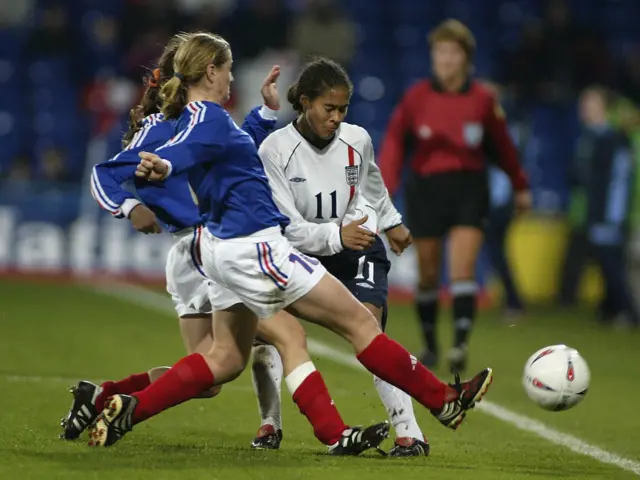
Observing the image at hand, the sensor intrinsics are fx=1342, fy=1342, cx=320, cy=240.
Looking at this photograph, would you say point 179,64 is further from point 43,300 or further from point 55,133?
point 55,133

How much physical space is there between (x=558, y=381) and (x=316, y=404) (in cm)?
108

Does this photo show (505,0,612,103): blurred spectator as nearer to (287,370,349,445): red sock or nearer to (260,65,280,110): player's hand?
(260,65,280,110): player's hand

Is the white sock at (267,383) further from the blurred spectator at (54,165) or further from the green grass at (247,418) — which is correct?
the blurred spectator at (54,165)

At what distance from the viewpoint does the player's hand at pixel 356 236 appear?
534 centimetres

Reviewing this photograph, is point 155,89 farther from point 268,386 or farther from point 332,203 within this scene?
point 268,386

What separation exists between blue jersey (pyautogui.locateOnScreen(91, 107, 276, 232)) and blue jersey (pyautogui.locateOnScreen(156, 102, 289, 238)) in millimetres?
72

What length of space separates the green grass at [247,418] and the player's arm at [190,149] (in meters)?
1.11

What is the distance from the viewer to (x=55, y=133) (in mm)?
17906

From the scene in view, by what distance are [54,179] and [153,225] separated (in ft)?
37.6

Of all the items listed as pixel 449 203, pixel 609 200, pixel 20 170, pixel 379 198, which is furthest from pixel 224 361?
pixel 20 170

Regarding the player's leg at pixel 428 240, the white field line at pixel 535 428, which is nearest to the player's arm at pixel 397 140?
the player's leg at pixel 428 240

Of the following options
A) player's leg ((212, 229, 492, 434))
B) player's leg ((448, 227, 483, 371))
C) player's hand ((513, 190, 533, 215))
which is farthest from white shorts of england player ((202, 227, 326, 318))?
player's hand ((513, 190, 533, 215))

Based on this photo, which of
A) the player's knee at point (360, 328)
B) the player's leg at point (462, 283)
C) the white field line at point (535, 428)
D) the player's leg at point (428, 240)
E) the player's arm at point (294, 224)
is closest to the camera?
the player's knee at point (360, 328)

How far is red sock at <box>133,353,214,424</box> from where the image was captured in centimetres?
529
